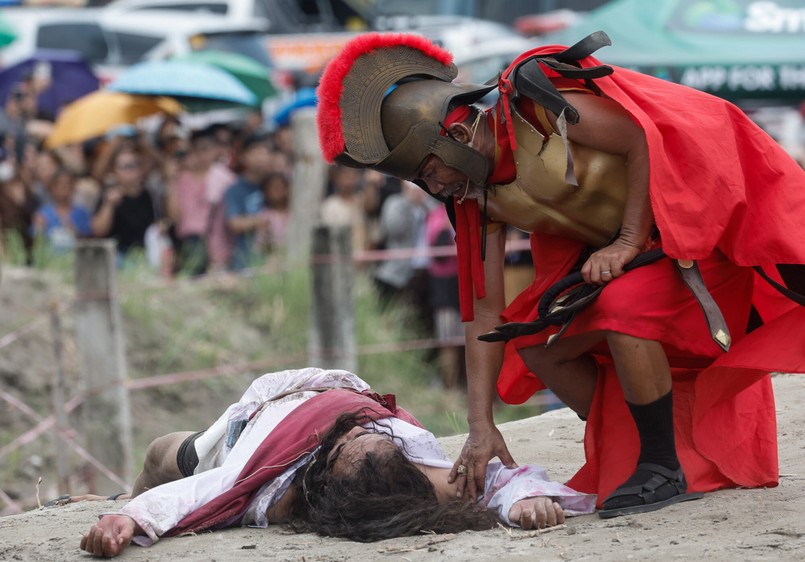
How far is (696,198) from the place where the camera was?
367 cm

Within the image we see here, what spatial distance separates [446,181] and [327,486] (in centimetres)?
99

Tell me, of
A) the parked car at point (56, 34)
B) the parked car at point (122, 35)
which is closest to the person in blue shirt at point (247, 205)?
the parked car at point (122, 35)

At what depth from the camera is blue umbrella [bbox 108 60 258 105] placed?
31.2ft

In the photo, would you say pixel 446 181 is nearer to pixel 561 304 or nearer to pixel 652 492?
pixel 561 304

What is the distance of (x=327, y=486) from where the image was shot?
3.79 metres

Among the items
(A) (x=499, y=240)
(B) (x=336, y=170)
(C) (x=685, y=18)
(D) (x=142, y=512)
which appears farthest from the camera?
(C) (x=685, y=18)

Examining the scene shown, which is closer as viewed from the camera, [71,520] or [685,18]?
[71,520]

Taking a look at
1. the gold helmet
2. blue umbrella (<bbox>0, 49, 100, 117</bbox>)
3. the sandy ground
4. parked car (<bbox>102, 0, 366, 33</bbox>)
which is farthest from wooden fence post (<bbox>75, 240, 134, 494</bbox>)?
parked car (<bbox>102, 0, 366, 33</bbox>)

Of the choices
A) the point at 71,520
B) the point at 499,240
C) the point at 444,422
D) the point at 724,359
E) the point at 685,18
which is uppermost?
the point at 685,18

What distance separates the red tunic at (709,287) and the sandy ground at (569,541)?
0.63 feet

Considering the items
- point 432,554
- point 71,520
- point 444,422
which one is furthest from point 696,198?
point 444,422

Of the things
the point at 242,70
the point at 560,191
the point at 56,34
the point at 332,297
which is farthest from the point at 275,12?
the point at 560,191

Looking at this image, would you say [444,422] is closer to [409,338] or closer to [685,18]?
[409,338]

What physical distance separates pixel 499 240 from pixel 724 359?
79 centimetres
